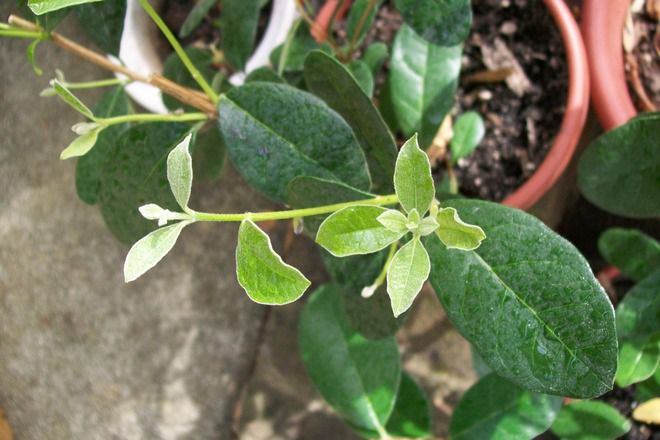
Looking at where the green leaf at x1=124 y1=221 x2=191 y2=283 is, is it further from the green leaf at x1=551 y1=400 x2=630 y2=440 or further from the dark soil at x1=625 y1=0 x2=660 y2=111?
the dark soil at x1=625 y1=0 x2=660 y2=111

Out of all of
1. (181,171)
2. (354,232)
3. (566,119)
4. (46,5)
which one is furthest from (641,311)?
(46,5)

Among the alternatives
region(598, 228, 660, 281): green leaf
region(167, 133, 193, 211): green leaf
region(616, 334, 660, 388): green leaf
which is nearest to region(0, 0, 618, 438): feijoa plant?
region(167, 133, 193, 211): green leaf

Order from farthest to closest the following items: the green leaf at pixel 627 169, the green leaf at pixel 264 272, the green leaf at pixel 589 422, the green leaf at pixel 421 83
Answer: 1. the green leaf at pixel 421 83
2. the green leaf at pixel 589 422
3. the green leaf at pixel 627 169
4. the green leaf at pixel 264 272

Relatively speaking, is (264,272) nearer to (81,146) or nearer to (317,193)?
(317,193)

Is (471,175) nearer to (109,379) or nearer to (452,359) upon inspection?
(452,359)

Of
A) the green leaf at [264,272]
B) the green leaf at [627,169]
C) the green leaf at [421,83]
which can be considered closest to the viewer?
the green leaf at [264,272]

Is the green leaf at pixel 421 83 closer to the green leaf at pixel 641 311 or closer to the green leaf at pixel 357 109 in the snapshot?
Result: the green leaf at pixel 357 109

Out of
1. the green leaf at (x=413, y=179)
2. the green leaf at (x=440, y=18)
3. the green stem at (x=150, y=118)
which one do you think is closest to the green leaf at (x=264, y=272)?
the green leaf at (x=413, y=179)
